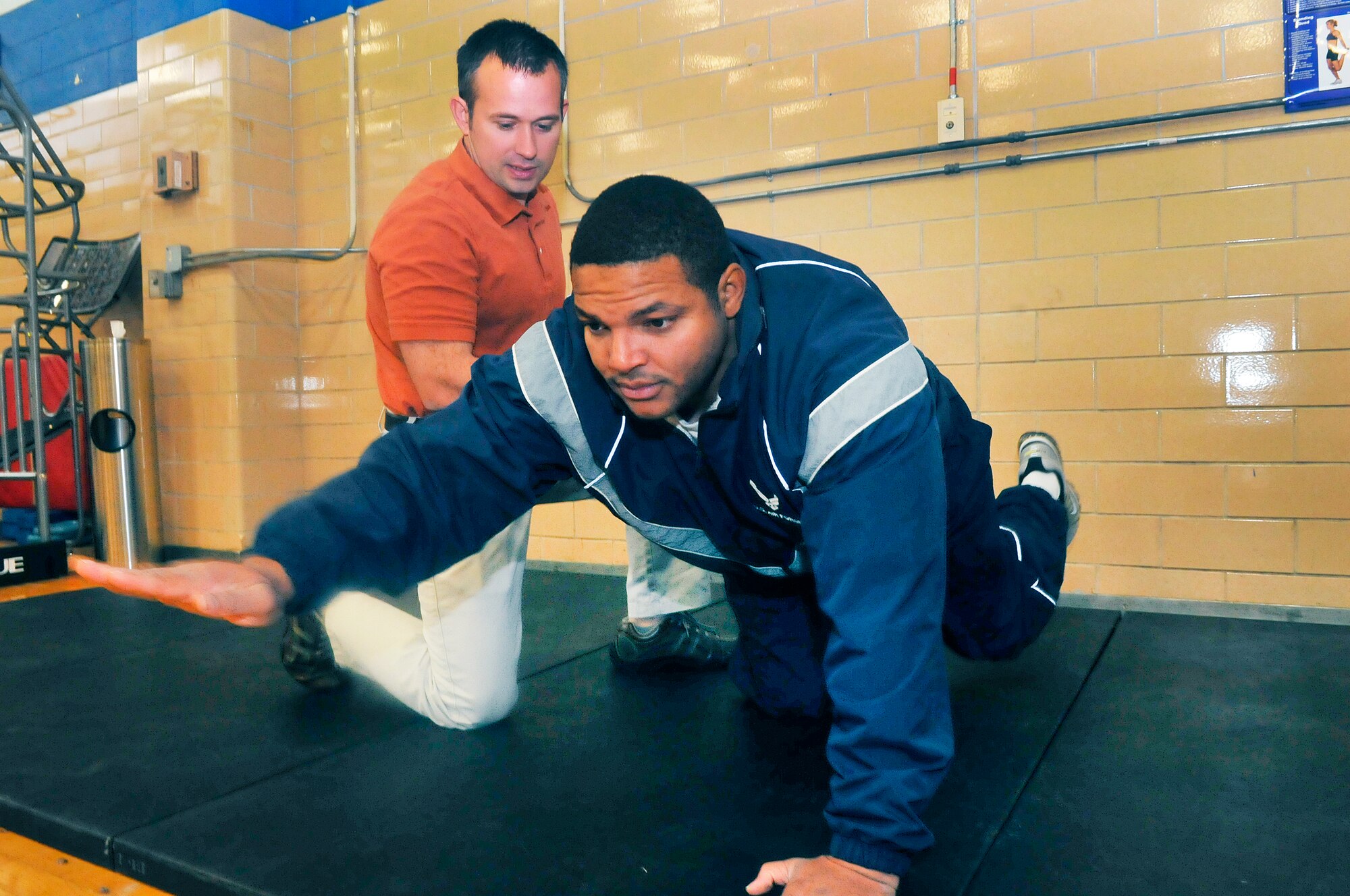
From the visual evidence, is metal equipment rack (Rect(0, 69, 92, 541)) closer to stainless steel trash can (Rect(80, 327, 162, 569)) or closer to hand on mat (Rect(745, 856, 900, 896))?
stainless steel trash can (Rect(80, 327, 162, 569))

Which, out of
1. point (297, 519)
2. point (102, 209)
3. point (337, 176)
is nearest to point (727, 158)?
point (337, 176)

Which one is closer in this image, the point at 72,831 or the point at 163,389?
the point at 72,831

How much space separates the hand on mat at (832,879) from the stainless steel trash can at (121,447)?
3440mm

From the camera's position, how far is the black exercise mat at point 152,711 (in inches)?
52.8

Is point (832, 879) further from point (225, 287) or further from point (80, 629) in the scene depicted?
point (225, 287)

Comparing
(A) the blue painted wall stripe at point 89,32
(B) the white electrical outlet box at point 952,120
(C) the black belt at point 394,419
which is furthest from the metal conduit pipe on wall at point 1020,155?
(A) the blue painted wall stripe at point 89,32

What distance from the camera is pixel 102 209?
13.9 ft

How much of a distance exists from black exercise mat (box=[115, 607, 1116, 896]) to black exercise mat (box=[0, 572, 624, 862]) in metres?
0.09

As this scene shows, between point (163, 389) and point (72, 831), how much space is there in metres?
3.10

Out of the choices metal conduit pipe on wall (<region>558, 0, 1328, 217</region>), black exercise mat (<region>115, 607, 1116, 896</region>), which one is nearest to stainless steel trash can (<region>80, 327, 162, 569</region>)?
metal conduit pipe on wall (<region>558, 0, 1328, 217</region>)

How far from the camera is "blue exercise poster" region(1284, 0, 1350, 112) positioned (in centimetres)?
217

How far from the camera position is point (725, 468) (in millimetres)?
1166

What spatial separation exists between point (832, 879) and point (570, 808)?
0.50 meters

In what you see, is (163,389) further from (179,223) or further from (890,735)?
(890,735)
